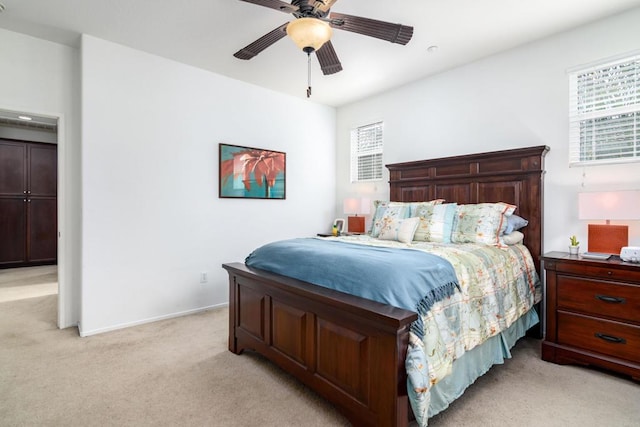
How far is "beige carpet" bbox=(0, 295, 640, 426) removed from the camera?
1.85m

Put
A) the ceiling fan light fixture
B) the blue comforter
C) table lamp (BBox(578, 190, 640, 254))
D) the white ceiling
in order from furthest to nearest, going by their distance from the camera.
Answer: the white ceiling → table lamp (BBox(578, 190, 640, 254)) → the ceiling fan light fixture → the blue comforter

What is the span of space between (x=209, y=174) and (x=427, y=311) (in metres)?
3.12

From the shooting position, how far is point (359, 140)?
5062 millimetres

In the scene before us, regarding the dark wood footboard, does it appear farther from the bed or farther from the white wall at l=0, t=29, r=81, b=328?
the white wall at l=0, t=29, r=81, b=328

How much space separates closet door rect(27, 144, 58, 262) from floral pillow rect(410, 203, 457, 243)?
6892mm

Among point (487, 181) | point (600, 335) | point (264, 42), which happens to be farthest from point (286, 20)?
point (600, 335)

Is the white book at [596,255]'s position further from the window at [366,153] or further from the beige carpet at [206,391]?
the window at [366,153]

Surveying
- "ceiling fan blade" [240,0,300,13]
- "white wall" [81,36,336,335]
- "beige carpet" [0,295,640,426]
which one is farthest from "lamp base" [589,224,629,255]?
"white wall" [81,36,336,335]

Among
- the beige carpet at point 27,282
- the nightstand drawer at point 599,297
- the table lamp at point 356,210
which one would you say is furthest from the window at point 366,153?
the beige carpet at point 27,282

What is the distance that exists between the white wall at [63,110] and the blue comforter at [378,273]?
2.33 metres

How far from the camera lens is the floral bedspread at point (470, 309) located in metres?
1.53

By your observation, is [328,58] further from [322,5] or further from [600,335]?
[600,335]

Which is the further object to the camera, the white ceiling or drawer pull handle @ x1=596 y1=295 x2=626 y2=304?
the white ceiling

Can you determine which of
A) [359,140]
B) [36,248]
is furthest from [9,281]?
[359,140]
